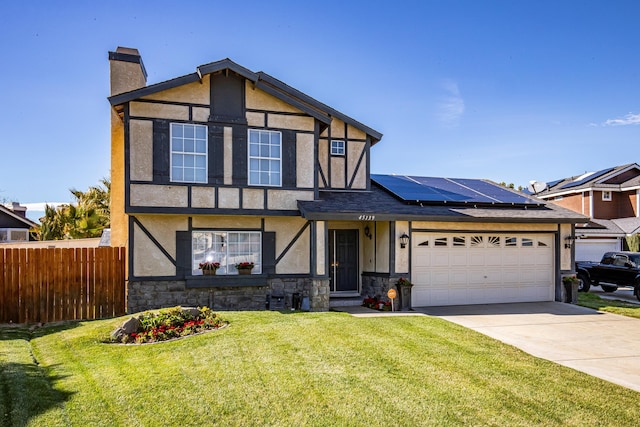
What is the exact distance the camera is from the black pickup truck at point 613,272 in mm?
17172

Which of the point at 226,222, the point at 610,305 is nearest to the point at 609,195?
the point at 610,305

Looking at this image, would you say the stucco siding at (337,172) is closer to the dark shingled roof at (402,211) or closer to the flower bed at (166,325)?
the dark shingled roof at (402,211)

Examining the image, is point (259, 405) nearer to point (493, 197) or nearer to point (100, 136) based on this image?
point (493, 197)

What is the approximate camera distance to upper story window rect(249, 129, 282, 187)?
12688 millimetres

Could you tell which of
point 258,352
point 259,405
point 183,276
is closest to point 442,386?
point 259,405

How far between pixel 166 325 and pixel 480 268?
964 centimetres

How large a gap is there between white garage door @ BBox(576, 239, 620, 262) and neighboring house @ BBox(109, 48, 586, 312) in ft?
41.7

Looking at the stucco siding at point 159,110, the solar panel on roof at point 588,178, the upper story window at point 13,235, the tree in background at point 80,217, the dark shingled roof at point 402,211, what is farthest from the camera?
the upper story window at point 13,235

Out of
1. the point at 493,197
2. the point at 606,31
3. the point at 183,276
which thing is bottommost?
the point at 183,276

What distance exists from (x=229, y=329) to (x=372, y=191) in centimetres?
797

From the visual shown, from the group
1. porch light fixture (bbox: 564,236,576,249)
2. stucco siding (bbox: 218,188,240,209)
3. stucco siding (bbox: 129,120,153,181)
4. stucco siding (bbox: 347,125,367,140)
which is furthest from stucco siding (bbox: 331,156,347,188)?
porch light fixture (bbox: 564,236,576,249)

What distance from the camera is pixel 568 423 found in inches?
199

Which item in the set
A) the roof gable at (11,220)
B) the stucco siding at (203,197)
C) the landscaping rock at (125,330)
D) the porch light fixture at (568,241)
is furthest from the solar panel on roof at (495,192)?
the roof gable at (11,220)

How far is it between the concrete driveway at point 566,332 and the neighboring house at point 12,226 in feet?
104
